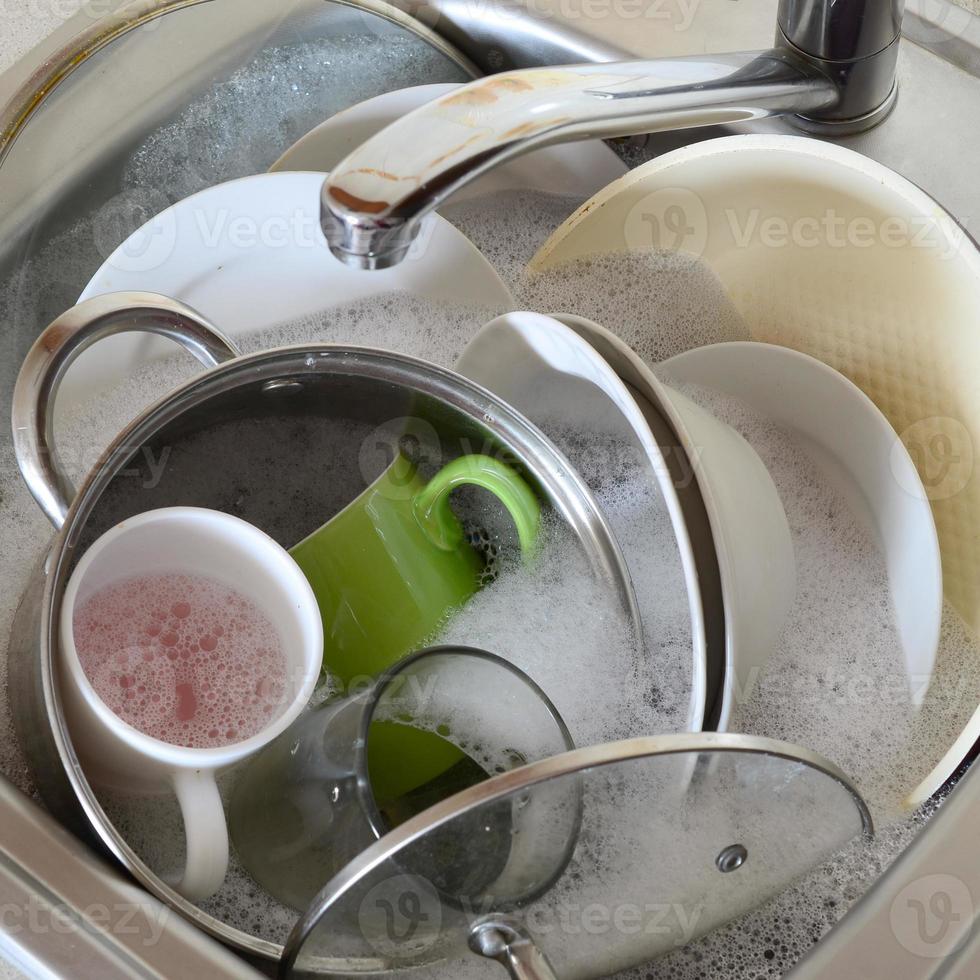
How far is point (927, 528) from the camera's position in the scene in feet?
1.84

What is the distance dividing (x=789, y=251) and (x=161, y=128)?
0.38 metres

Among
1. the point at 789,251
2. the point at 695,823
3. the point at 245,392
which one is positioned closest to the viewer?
the point at 695,823

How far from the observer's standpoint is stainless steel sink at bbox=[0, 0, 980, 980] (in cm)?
64

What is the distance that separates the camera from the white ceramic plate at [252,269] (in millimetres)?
623

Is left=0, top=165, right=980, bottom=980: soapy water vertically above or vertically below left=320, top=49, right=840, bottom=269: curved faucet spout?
below

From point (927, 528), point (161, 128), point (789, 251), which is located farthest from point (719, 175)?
point (161, 128)

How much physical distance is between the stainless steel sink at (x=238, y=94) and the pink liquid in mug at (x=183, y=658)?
0.40 ft

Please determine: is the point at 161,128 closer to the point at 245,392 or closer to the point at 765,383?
the point at 245,392

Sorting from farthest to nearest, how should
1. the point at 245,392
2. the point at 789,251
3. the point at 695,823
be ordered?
the point at 789,251 → the point at 245,392 → the point at 695,823

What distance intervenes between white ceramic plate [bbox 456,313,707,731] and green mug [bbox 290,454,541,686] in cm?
6

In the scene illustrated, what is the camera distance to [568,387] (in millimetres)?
572
